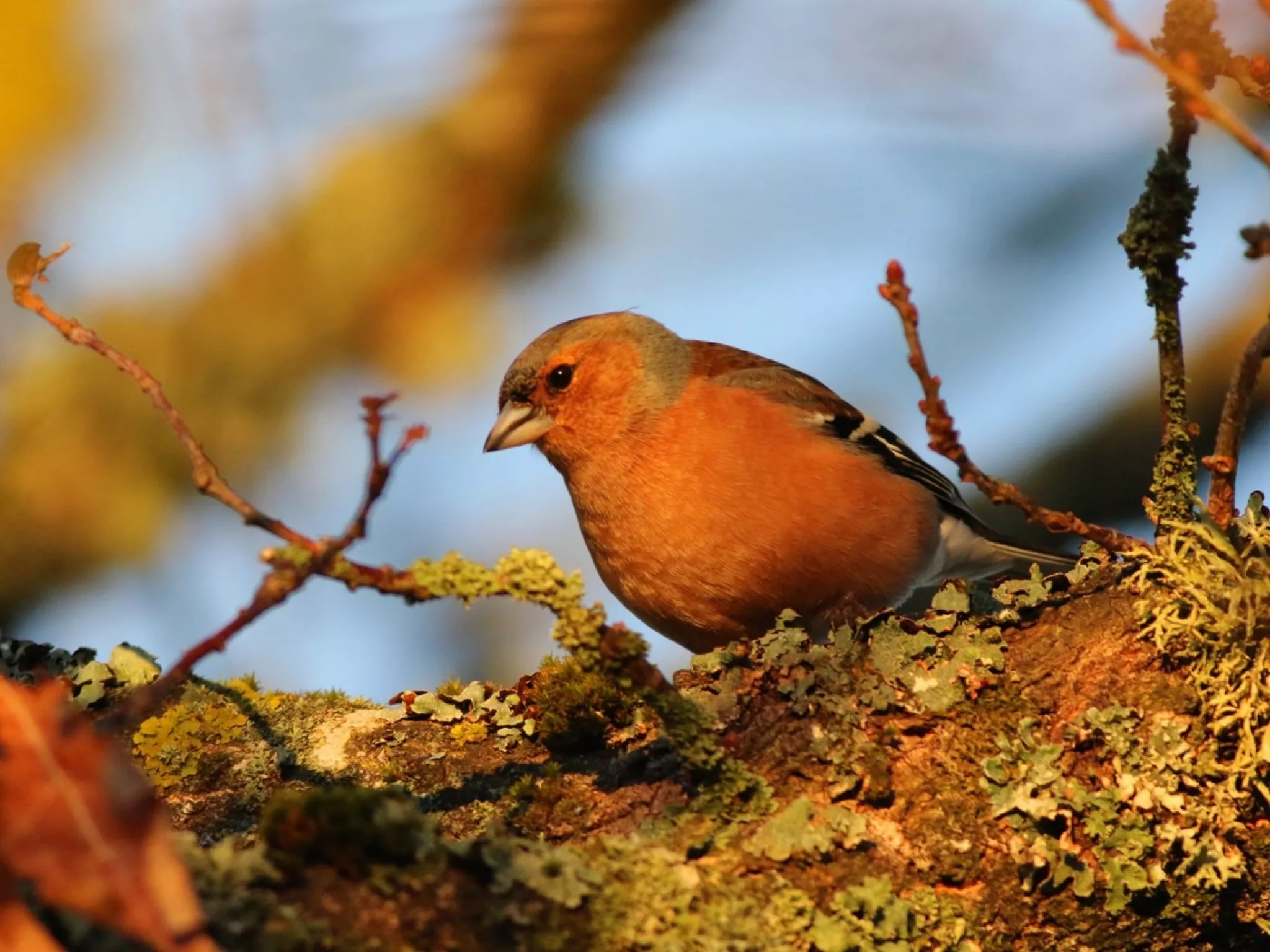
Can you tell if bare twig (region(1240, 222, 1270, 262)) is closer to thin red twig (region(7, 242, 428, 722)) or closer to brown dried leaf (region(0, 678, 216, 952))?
thin red twig (region(7, 242, 428, 722))

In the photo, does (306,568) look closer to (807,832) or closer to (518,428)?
(807,832)

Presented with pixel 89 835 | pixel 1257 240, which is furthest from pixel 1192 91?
pixel 89 835

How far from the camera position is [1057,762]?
3338 millimetres

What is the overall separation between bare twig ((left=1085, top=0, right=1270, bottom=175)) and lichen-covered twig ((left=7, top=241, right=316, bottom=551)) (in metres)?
1.95

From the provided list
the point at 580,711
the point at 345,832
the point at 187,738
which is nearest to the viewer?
the point at 345,832

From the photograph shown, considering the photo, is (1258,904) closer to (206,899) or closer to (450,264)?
(206,899)

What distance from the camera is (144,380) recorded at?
3064mm

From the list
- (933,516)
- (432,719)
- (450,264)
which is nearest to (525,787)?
(432,719)

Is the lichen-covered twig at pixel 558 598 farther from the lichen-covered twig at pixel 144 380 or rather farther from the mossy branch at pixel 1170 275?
the mossy branch at pixel 1170 275

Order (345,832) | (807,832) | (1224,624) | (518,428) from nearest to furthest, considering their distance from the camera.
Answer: (345,832) → (807,832) → (1224,624) → (518,428)

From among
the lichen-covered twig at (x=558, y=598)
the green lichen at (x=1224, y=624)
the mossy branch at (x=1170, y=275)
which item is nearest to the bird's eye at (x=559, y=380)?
the mossy branch at (x=1170, y=275)

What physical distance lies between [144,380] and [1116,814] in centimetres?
262

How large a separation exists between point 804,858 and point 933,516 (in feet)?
10.6

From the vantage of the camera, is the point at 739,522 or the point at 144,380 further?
the point at 739,522
